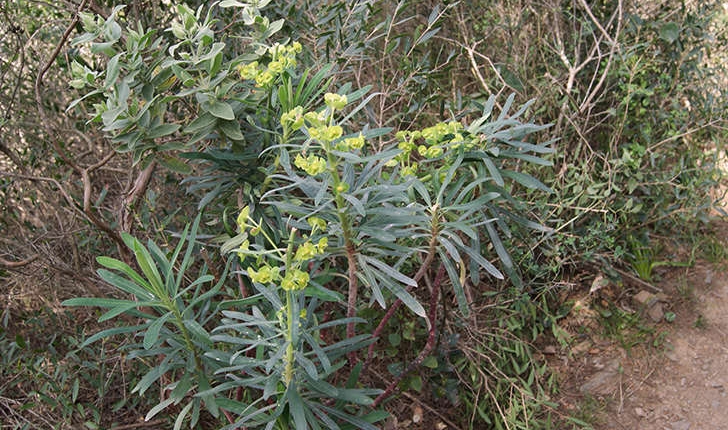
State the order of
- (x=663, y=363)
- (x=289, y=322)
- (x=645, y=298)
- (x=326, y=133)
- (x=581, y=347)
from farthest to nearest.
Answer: (x=645, y=298)
(x=581, y=347)
(x=663, y=363)
(x=289, y=322)
(x=326, y=133)

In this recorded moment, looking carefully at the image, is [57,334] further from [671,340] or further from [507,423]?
[671,340]

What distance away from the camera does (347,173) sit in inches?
76.9

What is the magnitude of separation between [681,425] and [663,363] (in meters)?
0.34

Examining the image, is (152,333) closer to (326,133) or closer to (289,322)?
(289,322)

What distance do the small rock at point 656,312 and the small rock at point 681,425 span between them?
586mm

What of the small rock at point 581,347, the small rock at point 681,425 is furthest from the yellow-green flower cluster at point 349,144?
the small rock at point 681,425

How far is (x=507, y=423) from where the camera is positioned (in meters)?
2.97

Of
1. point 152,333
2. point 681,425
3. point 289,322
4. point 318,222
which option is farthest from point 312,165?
point 681,425

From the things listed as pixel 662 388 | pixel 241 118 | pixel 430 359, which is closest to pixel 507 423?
pixel 430 359

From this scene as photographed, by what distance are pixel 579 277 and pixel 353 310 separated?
179 centimetres

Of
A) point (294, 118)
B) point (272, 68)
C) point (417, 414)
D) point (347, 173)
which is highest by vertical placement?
point (272, 68)

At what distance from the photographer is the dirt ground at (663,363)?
10.4 ft

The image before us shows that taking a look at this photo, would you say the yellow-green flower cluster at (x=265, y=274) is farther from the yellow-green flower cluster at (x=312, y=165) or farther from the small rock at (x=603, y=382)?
the small rock at (x=603, y=382)

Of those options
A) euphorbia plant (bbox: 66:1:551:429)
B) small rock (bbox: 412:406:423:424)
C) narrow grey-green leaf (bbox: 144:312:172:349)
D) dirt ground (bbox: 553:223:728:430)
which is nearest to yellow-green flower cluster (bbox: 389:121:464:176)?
euphorbia plant (bbox: 66:1:551:429)
